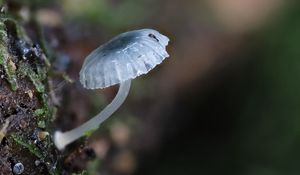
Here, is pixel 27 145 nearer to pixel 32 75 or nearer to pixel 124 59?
pixel 32 75

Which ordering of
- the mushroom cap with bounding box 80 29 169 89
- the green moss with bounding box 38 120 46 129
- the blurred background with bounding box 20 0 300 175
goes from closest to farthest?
the mushroom cap with bounding box 80 29 169 89
the green moss with bounding box 38 120 46 129
the blurred background with bounding box 20 0 300 175

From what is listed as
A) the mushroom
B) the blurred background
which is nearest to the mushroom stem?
the mushroom

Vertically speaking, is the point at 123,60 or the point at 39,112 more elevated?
the point at 123,60

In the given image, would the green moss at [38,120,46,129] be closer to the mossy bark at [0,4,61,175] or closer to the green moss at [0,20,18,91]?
the mossy bark at [0,4,61,175]

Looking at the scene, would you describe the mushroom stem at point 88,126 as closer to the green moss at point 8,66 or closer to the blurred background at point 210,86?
the green moss at point 8,66

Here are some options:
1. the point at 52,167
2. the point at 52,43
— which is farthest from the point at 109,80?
the point at 52,43

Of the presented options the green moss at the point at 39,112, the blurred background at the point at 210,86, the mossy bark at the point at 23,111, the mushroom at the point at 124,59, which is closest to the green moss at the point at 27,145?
the mossy bark at the point at 23,111

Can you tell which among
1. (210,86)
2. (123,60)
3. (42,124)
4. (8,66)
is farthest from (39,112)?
(210,86)
